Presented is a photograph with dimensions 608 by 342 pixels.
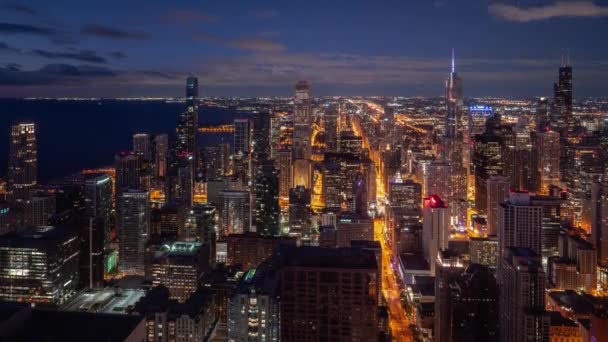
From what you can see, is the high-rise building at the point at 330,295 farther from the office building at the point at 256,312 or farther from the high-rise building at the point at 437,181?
the high-rise building at the point at 437,181

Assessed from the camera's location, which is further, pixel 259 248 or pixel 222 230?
pixel 222 230

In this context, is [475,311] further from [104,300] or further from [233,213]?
[233,213]

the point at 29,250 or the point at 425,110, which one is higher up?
the point at 425,110

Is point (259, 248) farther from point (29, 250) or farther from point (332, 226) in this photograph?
point (29, 250)

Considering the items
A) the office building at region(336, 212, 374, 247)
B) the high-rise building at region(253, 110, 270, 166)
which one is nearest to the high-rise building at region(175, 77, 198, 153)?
the high-rise building at region(253, 110, 270, 166)

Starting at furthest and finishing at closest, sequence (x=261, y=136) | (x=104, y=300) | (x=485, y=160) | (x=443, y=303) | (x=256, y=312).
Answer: (x=261, y=136) → (x=485, y=160) → (x=104, y=300) → (x=443, y=303) → (x=256, y=312)

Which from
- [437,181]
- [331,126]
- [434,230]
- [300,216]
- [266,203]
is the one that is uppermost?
[331,126]

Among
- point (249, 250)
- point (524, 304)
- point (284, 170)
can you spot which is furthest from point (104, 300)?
point (284, 170)

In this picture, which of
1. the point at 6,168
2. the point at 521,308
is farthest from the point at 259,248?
the point at 6,168
